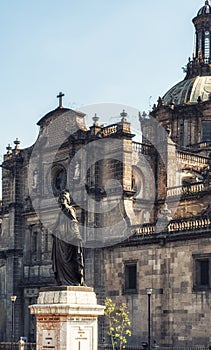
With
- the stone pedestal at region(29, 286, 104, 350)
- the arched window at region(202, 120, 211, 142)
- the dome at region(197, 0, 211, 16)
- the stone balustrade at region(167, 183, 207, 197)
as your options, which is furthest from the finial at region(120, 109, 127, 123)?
the stone pedestal at region(29, 286, 104, 350)

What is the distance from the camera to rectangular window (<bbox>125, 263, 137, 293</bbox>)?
43781 millimetres

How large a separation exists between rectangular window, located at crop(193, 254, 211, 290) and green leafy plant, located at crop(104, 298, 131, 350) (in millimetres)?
3889

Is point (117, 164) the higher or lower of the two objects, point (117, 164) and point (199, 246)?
the higher

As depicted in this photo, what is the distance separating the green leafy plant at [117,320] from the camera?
40938mm

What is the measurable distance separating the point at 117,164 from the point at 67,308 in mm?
30256

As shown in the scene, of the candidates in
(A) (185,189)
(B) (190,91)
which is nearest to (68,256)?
(A) (185,189)

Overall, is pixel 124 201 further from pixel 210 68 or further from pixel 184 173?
pixel 210 68

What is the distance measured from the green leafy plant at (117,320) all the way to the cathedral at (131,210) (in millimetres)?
543

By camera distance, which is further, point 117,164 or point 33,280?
point 33,280

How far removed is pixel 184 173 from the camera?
52406 millimetres

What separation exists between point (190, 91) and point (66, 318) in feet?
140

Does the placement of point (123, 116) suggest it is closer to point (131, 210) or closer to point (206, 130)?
point (131, 210)

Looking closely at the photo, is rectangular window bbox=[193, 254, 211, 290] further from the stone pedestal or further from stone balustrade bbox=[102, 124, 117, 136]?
the stone pedestal

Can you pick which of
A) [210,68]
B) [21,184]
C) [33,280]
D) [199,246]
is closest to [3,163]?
[21,184]
